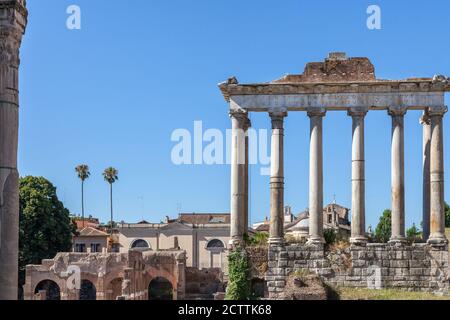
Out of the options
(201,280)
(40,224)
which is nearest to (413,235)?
(201,280)

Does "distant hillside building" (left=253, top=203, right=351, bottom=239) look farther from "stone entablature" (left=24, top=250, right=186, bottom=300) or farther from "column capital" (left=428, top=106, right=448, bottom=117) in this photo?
"column capital" (left=428, top=106, right=448, bottom=117)

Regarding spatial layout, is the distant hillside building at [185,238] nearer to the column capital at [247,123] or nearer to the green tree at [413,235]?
the green tree at [413,235]

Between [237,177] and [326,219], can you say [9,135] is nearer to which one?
[237,177]

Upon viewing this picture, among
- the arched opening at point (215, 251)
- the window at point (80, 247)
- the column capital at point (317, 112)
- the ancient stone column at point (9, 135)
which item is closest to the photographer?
the ancient stone column at point (9, 135)

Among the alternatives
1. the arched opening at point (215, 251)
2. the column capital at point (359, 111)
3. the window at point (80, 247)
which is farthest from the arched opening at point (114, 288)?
the column capital at point (359, 111)

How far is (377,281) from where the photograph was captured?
103 ft

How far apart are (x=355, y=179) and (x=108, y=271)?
100ft

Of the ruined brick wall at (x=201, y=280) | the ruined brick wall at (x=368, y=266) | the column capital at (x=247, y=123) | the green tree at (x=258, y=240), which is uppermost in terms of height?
the column capital at (x=247, y=123)

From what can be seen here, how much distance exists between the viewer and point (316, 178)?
106 feet

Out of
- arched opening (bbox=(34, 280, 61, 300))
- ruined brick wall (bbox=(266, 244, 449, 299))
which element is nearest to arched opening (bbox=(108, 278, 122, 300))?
arched opening (bbox=(34, 280, 61, 300))

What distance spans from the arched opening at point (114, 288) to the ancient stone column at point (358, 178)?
30543 mm

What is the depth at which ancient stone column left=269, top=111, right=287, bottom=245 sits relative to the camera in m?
32.2

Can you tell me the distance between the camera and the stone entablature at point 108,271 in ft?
186
